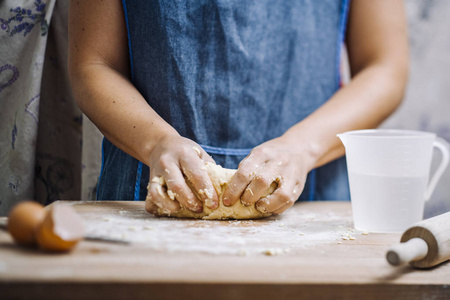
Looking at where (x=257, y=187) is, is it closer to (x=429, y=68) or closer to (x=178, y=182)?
(x=178, y=182)

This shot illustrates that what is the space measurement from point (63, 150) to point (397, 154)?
1044 mm

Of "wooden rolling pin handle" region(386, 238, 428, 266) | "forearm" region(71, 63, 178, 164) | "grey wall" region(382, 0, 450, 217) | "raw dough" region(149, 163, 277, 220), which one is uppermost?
"grey wall" region(382, 0, 450, 217)

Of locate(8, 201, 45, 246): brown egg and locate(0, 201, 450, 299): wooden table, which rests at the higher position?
locate(8, 201, 45, 246): brown egg

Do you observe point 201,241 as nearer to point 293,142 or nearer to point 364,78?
point 293,142

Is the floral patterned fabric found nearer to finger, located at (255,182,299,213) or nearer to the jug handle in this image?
finger, located at (255,182,299,213)

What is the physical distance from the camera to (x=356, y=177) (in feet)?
3.14

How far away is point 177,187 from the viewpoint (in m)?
0.91

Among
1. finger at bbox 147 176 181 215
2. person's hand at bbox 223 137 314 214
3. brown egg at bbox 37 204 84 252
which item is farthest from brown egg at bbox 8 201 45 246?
person's hand at bbox 223 137 314 214

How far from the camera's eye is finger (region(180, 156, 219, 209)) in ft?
3.02

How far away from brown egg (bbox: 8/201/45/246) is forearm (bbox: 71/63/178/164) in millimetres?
371

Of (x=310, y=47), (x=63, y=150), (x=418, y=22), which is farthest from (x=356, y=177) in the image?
(x=418, y=22)

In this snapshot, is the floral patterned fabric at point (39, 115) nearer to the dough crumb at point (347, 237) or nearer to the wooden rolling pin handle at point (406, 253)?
the dough crumb at point (347, 237)

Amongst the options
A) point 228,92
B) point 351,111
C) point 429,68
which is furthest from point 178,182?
point 429,68

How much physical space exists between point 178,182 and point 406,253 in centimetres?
46
